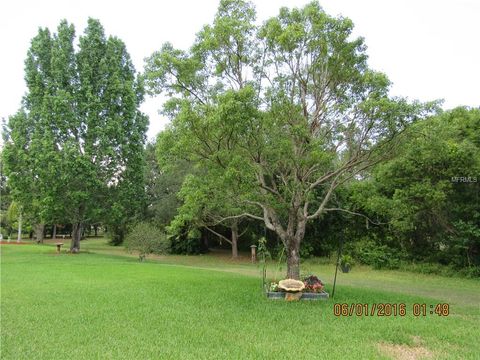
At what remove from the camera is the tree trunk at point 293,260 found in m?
9.66

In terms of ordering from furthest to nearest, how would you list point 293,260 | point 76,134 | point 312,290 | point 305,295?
point 76,134 → point 293,260 → point 312,290 → point 305,295

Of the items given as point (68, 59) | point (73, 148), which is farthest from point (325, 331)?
point (68, 59)

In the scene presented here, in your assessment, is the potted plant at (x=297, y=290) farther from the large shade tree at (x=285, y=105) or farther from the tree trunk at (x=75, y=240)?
the tree trunk at (x=75, y=240)

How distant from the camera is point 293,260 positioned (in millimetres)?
9680

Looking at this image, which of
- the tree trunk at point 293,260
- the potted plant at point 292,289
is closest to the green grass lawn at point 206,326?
the potted plant at point 292,289

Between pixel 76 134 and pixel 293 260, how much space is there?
15.8 meters

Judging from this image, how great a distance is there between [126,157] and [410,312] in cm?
1761

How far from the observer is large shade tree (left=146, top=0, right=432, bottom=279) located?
856 cm

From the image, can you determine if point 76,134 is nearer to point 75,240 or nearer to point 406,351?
point 75,240

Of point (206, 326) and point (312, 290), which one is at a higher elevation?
point (312, 290)

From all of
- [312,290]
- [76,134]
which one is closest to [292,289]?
[312,290]

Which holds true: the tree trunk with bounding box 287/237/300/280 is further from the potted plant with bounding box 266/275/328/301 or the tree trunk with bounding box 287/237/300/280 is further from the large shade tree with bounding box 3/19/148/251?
the large shade tree with bounding box 3/19/148/251

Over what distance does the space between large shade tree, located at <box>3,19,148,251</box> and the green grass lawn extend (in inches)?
415

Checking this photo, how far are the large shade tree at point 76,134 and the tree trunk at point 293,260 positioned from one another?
13434mm
